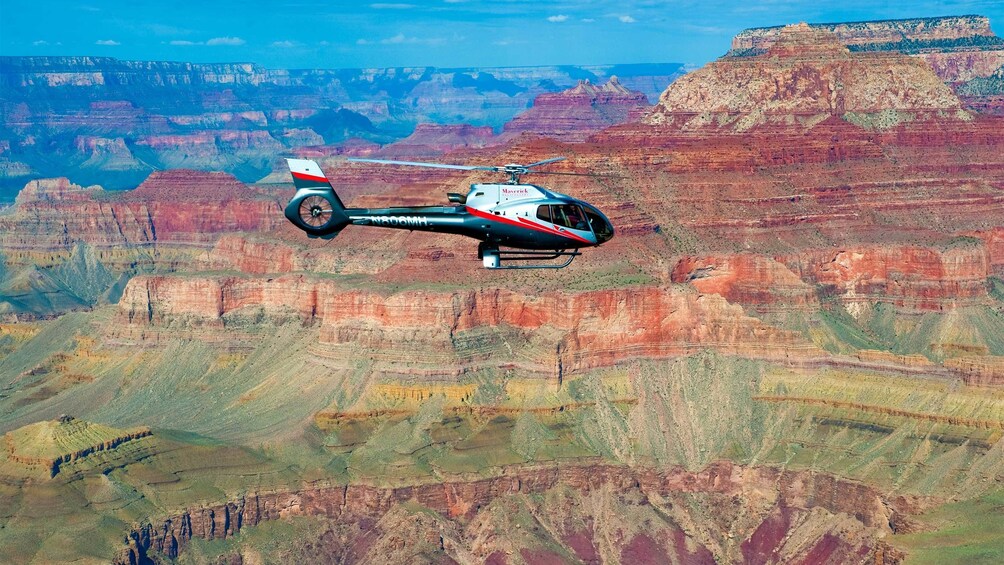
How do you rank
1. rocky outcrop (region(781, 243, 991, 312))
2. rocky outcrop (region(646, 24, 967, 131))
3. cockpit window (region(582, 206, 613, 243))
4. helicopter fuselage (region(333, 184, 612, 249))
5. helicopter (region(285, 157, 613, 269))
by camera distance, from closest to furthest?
helicopter (region(285, 157, 613, 269)), helicopter fuselage (region(333, 184, 612, 249)), cockpit window (region(582, 206, 613, 243)), rocky outcrop (region(781, 243, 991, 312)), rocky outcrop (region(646, 24, 967, 131))

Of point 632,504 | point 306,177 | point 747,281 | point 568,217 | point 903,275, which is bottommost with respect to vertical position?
point 632,504

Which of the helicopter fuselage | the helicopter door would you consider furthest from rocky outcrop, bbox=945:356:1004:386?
the helicopter door

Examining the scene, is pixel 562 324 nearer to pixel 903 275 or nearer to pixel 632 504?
pixel 632 504

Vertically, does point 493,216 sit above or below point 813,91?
below

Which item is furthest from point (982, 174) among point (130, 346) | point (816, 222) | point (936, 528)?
point (130, 346)

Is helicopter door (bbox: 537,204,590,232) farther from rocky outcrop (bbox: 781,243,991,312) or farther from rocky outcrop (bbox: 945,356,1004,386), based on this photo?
rocky outcrop (bbox: 781,243,991,312)

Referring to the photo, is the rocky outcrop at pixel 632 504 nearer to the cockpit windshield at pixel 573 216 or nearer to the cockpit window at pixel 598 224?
the cockpit window at pixel 598 224

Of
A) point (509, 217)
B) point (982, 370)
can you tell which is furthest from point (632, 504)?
point (509, 217)
